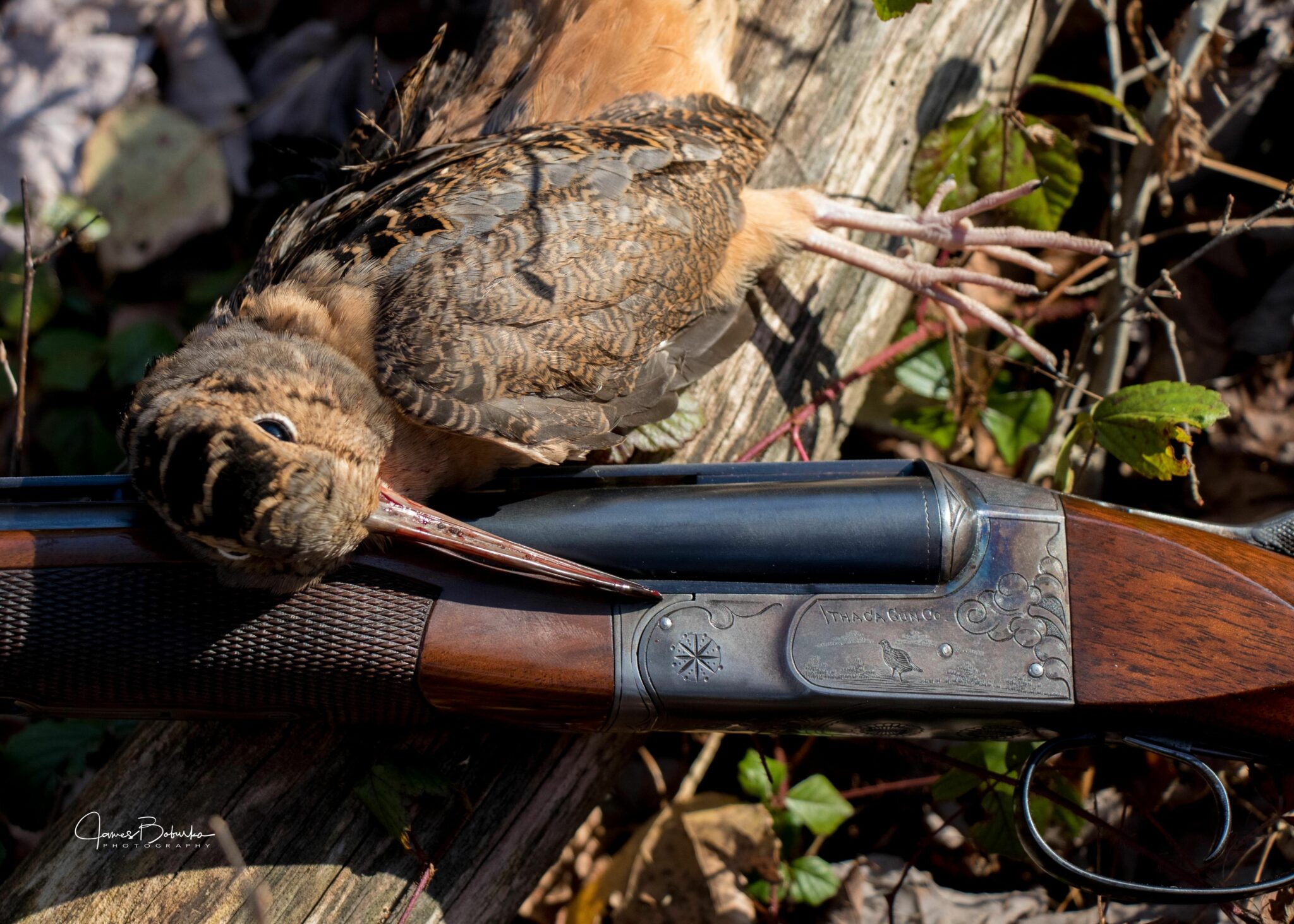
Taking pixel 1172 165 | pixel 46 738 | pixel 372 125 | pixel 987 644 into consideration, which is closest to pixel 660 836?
pixel 987 644

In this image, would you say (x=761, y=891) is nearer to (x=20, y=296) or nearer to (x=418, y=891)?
(x=418, y=891)

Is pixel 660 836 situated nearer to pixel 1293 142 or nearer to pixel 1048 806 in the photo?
pixel 1048 806

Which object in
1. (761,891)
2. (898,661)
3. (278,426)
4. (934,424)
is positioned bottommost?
(761,891)

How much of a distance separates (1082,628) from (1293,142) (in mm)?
2976

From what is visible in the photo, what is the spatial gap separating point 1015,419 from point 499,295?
2.19 m

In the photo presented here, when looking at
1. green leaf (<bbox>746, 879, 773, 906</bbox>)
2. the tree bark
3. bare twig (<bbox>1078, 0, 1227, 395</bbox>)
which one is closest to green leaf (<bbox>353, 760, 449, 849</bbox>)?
the tree bark

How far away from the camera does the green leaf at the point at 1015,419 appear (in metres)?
3.60

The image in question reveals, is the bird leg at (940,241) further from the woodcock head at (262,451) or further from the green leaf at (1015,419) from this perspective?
the woodcock head at (262,451)

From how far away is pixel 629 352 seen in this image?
2736 mm

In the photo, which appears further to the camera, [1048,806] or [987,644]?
[1048,806]

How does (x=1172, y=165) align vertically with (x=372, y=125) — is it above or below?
above

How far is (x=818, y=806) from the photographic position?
3188 mm

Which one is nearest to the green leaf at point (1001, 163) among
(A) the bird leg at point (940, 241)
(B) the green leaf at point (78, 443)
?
(A) the bird leg at point (940, 241)

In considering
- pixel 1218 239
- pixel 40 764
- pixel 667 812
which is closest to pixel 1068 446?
Answer: pixel 1218 239
